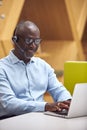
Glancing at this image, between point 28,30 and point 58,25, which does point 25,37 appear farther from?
point 58,25

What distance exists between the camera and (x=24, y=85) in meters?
2.27

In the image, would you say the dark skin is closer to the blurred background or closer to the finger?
the finger

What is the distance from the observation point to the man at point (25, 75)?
215 centimetres

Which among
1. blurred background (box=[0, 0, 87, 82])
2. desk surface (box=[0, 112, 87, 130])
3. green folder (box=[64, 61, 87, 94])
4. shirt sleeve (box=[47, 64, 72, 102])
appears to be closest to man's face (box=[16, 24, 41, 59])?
shirt sleeve (box=[47, 64, 72, 102])

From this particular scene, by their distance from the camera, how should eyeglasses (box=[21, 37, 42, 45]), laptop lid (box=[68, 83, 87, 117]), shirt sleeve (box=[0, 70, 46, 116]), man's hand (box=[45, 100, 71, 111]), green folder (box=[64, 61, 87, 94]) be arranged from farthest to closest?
green folder (box=[64, 61, 87, 94]), eyeglasses (box=[21, 37, 42, 45]), shirt sleeve (box=[0, 70, 46, 116]), man's hand (box=[45, 100, 71, 111]), laptop lid (box=[68, 83, 87, 117])

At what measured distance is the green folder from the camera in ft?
8.63

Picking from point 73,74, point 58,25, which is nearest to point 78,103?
point 73,74

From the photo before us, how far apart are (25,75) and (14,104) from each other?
0.89 ft


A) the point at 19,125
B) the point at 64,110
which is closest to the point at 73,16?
the point at 64,110

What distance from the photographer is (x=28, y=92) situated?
2.30 m

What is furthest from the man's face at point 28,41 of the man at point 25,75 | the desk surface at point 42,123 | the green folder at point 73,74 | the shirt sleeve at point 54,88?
the desk surface at point 42,123

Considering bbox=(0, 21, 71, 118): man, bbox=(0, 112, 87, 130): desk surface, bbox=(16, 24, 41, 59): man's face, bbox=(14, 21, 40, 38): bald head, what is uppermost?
bbox=(14, 21, 40, 38): bald head

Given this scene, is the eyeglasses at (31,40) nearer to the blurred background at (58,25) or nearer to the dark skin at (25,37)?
the dark skin at (25,37)

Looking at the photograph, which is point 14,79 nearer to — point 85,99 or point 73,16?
point 85,99
